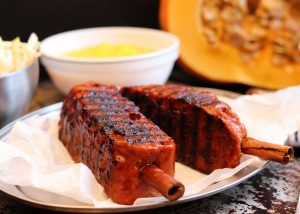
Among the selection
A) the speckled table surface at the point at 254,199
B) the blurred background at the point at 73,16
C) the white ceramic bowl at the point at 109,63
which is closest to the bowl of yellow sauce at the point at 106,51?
the white ceramic bowl at the point at 109,63

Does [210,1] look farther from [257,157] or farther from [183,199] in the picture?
[183,199]

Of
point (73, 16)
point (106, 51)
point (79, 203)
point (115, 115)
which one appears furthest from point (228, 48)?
point (79, 203)

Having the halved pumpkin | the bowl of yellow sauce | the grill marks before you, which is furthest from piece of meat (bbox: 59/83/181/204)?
the halved pumpkin

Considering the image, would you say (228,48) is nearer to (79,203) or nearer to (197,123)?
(197,123)

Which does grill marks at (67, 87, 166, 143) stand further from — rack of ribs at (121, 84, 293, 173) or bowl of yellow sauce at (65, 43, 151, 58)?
bowl of yellow sauce at (65, 43, 151, 58)

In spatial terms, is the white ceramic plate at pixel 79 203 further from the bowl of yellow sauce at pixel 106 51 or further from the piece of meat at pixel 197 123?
the bowl of yellow sauce at pixel 106 51

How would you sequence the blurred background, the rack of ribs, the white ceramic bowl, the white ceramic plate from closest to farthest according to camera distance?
the white ceramic plate < the rack of ribs < the white ceramic bowl < the blurred background
